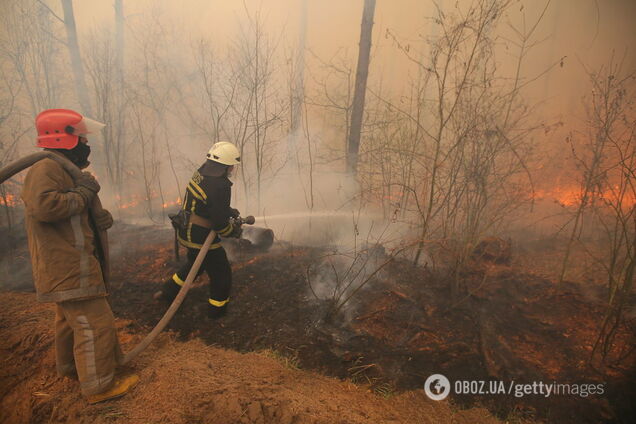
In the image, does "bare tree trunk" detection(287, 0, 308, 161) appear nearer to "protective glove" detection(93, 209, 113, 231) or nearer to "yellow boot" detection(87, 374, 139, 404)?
"protective glove" detection(93, 209, 113, 231)

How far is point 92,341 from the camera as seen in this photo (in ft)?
7.82

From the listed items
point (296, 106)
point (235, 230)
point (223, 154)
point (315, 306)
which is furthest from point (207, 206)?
point (296, 106)

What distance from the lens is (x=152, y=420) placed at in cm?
230

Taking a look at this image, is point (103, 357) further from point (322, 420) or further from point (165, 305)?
point (322, 420)

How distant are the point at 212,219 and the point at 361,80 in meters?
5.94

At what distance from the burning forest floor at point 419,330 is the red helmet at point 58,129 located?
81.6 inches

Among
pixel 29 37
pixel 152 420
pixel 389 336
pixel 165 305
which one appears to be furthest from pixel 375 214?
pixel 29 37

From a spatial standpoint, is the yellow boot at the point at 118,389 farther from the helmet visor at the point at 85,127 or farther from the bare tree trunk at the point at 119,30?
the bare tree trunk at the point at 119,30

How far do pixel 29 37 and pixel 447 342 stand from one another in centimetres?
1288

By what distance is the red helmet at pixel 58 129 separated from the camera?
232cm

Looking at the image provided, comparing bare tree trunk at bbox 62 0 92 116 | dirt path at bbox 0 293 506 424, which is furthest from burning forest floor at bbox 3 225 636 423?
bare tree trunk at bbox 62 0 92 116

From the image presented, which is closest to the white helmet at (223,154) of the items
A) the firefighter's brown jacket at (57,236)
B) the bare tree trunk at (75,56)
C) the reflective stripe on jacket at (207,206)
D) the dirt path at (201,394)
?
the reflective stripe on jacket at (207,206)

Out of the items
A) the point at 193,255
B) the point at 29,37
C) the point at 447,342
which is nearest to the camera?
the point at 447,342

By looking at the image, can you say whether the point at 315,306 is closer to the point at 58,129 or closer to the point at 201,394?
the point at 201,394
